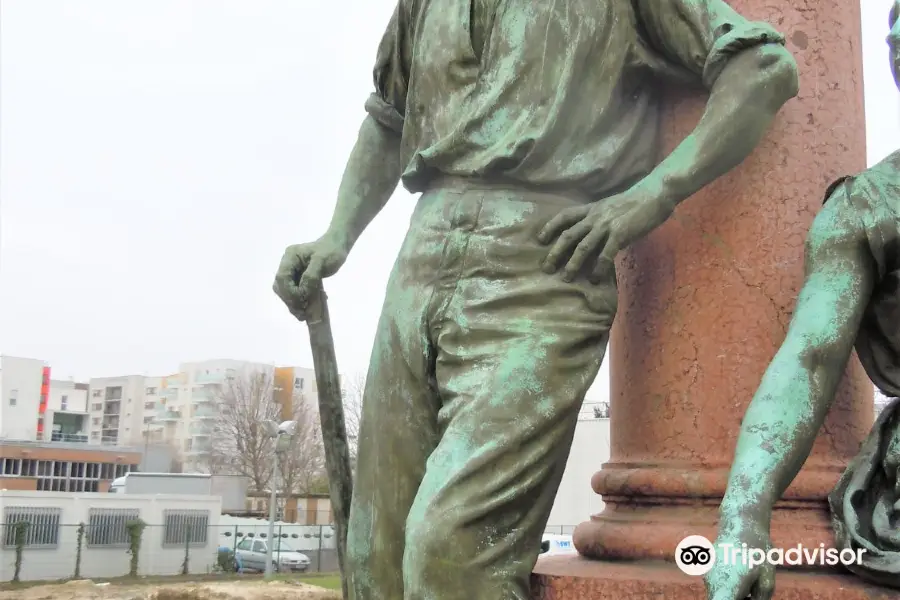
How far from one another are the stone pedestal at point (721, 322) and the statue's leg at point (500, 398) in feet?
0.81

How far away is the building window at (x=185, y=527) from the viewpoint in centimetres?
3908

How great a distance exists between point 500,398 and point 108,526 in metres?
38.7

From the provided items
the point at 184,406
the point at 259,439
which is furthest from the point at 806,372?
the point at 184,406

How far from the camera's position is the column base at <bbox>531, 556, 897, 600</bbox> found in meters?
2.28

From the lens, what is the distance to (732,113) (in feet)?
8.29

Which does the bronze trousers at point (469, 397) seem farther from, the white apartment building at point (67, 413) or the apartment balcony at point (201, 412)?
the apartment balcony at point (201, 412)

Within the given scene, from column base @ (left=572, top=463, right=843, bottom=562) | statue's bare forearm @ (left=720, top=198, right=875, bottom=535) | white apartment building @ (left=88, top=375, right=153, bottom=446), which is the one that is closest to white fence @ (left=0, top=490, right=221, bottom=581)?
column base @ (left=572, top=463, right=843, bottom=562)

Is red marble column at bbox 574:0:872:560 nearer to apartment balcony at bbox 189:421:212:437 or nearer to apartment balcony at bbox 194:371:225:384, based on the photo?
apartment balcony at bbox 189:421:212:437

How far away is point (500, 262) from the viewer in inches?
103

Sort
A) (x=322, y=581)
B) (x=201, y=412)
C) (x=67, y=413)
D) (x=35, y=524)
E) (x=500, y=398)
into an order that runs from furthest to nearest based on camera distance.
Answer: (x=201, y=412) → (x=67, y=413) → (x=35, y=524) → (x=322, y=581) → (x=500, y=398)

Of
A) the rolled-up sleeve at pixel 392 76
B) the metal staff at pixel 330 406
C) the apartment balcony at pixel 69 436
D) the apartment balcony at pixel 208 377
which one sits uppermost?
the apartment balcony at pixel 208 377

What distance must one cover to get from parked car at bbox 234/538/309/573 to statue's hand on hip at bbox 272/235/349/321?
35.0 meters

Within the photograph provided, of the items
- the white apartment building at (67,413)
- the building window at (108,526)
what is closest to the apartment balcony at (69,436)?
the white apartment building at (67,413)

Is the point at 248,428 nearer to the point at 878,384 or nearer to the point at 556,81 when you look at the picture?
the point at 556,81
